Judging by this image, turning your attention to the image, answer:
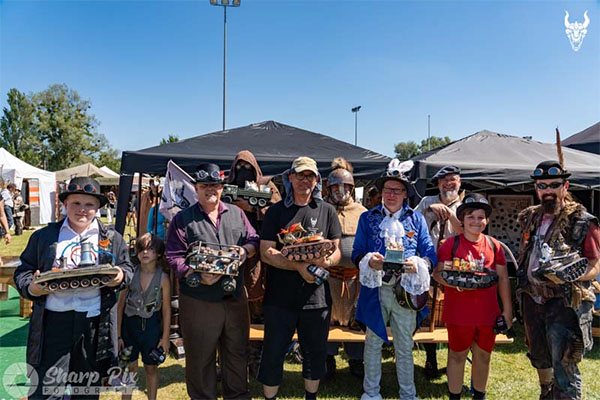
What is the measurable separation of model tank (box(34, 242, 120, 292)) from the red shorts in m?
2.60

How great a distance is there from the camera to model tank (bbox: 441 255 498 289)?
2.86 metres

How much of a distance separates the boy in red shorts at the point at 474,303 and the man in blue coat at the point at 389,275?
277 mm

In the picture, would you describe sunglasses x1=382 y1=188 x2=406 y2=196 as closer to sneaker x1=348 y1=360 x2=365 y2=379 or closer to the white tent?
sneaker x1=348 y1=360 x2=365 y2=379

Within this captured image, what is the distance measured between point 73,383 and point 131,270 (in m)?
0.87

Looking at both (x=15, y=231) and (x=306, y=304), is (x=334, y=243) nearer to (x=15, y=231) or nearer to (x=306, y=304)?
(x=306, y=304)

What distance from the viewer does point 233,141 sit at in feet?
19.7

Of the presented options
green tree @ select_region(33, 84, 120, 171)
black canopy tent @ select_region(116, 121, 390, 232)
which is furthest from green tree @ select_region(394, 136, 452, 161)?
black canopy tent @ select_region(116, 121, 390, 232)

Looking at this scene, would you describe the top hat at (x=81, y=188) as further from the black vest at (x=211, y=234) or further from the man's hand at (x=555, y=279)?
the man's hand at (x=555, y=279)

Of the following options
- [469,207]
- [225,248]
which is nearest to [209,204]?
[225,248]

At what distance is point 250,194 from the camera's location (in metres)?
3.68

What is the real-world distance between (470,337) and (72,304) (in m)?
2.96

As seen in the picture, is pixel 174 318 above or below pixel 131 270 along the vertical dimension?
below

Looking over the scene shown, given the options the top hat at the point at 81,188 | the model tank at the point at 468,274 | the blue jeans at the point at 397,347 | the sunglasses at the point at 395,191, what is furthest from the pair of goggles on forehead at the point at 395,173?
the top hat at the point at 81,188

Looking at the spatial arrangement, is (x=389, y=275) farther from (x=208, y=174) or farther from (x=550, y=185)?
(x=208, y=174)
